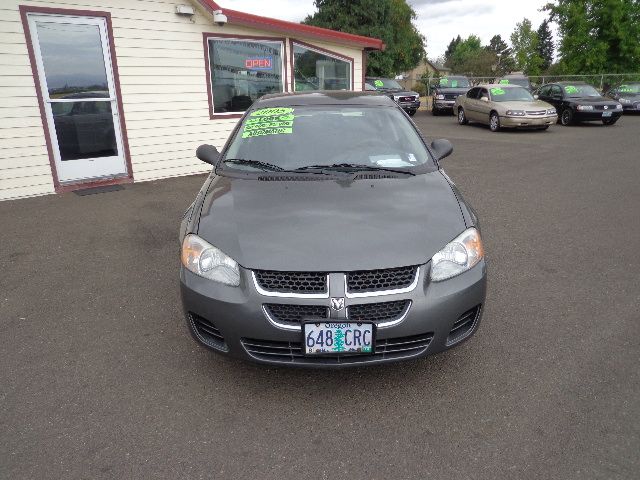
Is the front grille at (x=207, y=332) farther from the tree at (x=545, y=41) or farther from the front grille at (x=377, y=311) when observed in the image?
the tree at (x=545, y=41)

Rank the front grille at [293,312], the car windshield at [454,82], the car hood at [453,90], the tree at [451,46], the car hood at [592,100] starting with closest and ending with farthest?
the front grille at [293,312] → the car hood at [592,100] → the car hood at [453,90] → the car windshield at [454,82] → the tree at [451,46]

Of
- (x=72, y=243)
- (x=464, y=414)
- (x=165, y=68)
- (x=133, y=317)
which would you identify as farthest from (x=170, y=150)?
(x=464, y=414)

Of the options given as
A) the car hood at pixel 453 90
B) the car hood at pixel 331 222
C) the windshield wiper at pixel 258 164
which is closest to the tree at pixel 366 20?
the car hood at pixel 453 90

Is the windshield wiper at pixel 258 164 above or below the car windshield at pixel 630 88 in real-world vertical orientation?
below

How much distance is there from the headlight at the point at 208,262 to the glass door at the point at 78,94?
5997 mm

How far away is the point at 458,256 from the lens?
8.63ft

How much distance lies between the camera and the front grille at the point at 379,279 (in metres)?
2.40

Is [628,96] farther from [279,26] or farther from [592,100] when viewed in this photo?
[279,26]

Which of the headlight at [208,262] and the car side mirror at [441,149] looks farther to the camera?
the car side mirror at [441,149]

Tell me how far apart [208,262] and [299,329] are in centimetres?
65

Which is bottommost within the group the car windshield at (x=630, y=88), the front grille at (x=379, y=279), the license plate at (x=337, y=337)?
the license plate at (x=337, y=337)

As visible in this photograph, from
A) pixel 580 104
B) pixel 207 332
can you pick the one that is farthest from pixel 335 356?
pixel 580 104

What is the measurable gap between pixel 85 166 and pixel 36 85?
1393 millimetres

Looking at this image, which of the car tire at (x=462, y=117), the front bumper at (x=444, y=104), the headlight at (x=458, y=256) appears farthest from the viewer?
the front bumper at (x=444, y=104)
